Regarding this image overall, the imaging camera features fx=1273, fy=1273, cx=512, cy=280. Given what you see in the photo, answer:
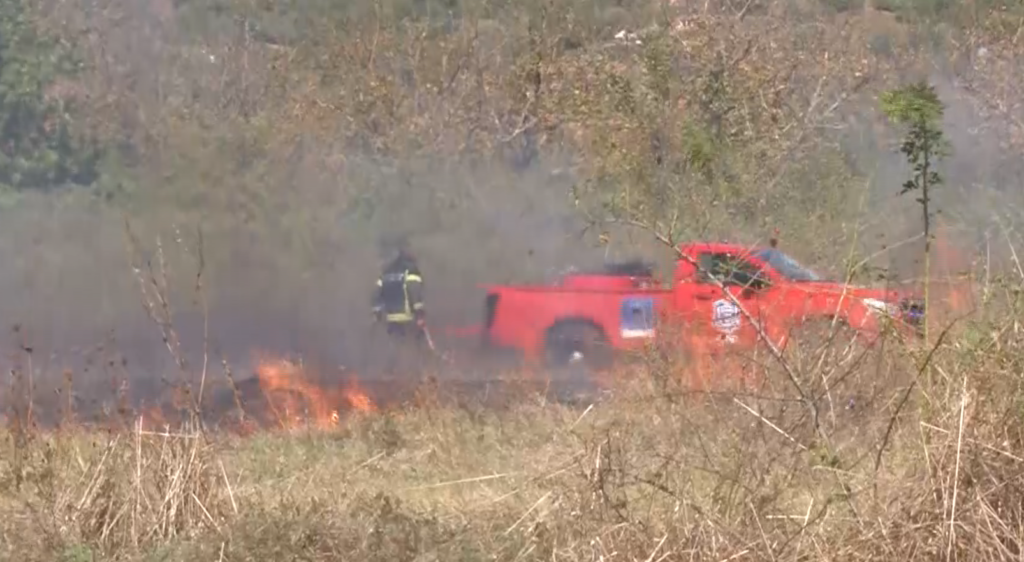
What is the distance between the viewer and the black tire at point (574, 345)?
10609mm

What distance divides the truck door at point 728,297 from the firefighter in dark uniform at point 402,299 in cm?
390

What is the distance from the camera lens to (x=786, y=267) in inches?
306

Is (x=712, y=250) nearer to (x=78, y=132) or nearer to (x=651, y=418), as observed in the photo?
Answer: (x=651, y=418)

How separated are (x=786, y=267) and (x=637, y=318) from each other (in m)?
2.11

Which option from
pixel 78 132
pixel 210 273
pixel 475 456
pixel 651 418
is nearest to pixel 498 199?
pixel 210 273

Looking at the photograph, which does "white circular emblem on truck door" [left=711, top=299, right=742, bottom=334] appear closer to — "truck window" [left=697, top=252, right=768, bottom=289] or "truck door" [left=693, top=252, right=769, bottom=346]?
"truck door" [left=693, top=252, right=769, bottom=346]

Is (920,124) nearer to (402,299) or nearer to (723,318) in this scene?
(723,318)

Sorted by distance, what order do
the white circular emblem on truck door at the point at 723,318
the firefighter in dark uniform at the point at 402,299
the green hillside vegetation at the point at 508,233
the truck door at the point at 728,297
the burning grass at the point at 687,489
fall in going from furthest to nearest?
the firefighter in dark uniform at the point at 402,299, the white circular emblem on truck door at the point at 723,318, the truck door at the point at 728,297, the green hillside vegetation at the point at 508,233, the burning grass at the point at 687,489

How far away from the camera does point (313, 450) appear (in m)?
8.03

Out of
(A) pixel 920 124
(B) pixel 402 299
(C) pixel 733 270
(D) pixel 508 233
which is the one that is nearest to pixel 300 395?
(B) pixel 402 299

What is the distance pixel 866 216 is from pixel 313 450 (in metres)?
3.96

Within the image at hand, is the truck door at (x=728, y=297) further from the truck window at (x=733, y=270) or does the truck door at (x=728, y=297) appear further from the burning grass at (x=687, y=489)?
the burning grass at (x=687, y=489)

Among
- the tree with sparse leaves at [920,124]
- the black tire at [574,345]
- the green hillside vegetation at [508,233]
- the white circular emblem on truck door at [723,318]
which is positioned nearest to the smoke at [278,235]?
the green hillside vegetation at [508,233]

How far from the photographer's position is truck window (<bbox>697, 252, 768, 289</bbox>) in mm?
5812
